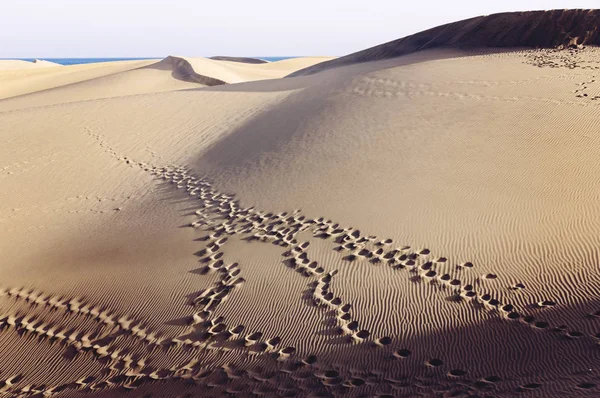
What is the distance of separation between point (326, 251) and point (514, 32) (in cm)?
1168

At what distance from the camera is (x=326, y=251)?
569 centimetres

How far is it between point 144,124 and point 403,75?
243 inches

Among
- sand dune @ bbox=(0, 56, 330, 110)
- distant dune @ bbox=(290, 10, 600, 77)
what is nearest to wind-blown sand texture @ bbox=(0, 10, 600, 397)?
distant dune @ bbox=(290, 10, 600, 77)

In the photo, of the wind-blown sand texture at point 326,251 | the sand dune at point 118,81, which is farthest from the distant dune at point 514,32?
the sand dune at point 118,81

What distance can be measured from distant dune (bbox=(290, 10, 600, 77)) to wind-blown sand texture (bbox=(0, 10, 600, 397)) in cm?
297

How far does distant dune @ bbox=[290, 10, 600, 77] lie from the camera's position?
13.4m

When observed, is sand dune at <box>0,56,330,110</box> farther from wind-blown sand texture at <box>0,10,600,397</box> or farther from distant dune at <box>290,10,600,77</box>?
wind-blown sand texture at <box>0,10,600,397</box>

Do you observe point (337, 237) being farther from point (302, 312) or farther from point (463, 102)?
point (463, 102)

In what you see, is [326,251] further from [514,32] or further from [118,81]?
[118,81]

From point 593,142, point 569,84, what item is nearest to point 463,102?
point 569,84

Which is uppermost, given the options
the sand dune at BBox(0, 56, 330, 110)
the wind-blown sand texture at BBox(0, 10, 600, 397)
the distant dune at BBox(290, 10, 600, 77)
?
the distant dune at BBox(290, 10, 600, 77)

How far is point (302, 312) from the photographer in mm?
4754

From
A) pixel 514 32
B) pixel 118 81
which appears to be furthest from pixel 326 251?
pixel 118 81

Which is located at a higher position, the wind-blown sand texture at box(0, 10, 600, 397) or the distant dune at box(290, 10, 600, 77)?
the distant dune at box(290, 10, 600, 77)
